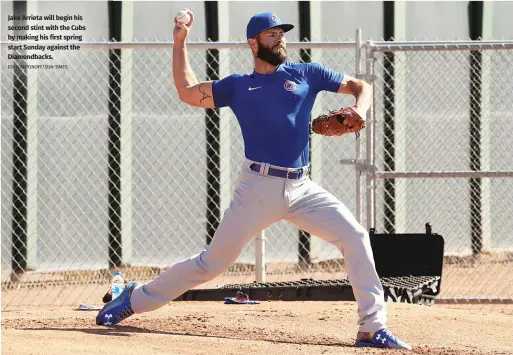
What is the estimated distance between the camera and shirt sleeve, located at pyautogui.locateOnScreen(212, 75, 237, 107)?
6.50 m

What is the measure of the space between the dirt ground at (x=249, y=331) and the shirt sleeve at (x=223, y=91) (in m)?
1.40

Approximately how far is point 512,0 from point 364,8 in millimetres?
2190

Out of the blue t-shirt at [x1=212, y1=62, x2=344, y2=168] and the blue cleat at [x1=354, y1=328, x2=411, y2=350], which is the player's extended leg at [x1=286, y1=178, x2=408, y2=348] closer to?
the blue cleat at [x1=354, y1=328, x2=411, y2=350]

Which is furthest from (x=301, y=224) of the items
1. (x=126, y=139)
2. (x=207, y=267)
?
(x=126, y=139)

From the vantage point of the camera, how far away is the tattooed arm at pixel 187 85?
258 inches

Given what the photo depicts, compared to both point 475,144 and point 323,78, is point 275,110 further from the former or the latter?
point 475,144

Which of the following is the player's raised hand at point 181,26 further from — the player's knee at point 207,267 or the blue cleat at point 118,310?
the blue cleat at point 118,310

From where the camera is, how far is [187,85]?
6582 mm

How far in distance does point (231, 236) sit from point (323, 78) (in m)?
1.09

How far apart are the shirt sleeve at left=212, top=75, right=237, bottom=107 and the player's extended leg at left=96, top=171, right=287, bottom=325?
0.45 metres

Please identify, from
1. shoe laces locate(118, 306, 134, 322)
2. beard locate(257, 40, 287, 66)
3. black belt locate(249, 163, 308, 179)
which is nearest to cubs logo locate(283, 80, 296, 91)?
beard locate(257, 40, 287, 66)

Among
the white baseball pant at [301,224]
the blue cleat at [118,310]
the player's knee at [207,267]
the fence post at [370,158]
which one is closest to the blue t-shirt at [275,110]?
the white baseball pant at [301,224]

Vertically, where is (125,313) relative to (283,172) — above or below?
below

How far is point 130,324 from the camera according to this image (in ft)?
23.5
